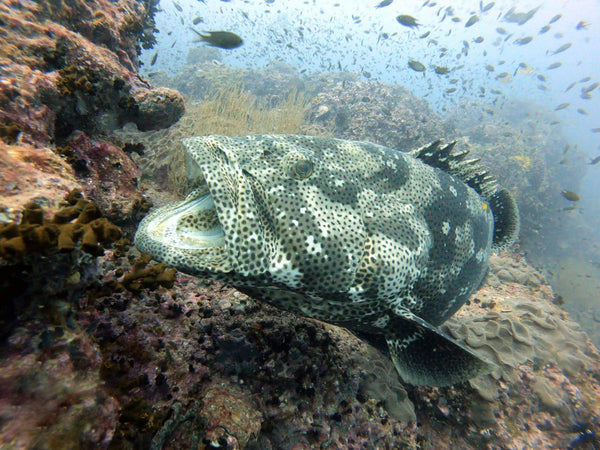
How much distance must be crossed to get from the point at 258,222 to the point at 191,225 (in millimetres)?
595

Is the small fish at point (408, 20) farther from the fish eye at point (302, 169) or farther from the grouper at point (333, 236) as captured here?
the fish eye at point (302, 169)

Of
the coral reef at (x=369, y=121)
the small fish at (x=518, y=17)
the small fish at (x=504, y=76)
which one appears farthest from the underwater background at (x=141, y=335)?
the small fish at (x=518, y=17)

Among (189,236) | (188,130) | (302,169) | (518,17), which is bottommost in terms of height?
(188,130)

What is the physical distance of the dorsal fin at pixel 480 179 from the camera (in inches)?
145

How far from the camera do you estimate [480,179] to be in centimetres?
410

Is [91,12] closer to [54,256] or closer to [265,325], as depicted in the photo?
[54,256]

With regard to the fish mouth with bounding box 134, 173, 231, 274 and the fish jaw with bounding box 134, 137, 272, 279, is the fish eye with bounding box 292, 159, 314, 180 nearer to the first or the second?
the fish jaw with bounding box 134, 137, 272, 279

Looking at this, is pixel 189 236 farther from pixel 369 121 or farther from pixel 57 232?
pixel 369 121

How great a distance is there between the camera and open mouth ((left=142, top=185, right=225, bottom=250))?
83.7 inches

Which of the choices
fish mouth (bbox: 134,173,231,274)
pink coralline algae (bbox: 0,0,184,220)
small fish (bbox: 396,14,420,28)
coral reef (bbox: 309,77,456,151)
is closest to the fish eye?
fish mouth (bbox: 134,173,231,274)

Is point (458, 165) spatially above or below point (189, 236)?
above

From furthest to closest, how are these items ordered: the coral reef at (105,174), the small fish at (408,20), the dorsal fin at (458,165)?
the small fish at (408,20) < the dorsal fin at (458,165) < the coral reef at (105,174)

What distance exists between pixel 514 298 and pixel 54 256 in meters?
7.91

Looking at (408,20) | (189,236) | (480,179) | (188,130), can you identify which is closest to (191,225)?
(189,236)
